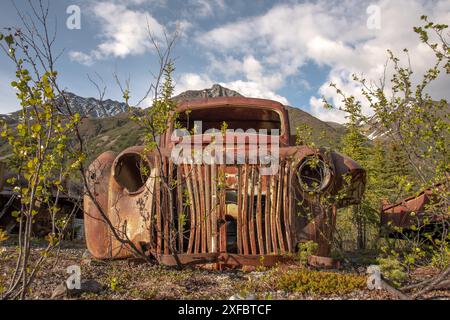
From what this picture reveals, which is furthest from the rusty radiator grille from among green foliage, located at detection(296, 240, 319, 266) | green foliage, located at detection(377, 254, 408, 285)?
green foliage, located at detection(377, 254, 408, 285)

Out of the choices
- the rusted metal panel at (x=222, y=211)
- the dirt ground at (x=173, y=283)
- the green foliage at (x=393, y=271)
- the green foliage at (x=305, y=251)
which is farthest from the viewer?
the rusted metal panel at (x=222, y=211)

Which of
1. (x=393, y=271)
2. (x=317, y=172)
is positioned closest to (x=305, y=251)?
(x=393, y=271)

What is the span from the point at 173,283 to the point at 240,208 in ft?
3.55

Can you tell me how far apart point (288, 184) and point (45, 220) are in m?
7.35

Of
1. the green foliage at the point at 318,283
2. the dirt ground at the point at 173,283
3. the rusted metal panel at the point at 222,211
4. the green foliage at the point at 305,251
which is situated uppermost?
the rusted metal panel at the point at 222,211

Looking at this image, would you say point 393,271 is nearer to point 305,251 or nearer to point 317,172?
point 305,251

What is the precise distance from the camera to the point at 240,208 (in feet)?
13.5

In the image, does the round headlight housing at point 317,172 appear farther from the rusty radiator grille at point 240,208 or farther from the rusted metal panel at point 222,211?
the rusty radiator grille at point 240,208

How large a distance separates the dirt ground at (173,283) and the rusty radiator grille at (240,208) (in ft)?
0.91

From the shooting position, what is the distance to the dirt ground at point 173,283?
10.0ft

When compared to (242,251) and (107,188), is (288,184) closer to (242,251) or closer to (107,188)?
(242,251)

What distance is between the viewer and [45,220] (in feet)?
31.2

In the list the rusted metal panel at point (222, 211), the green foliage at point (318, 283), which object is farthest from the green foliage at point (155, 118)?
the green foliage at point (318, 283)
